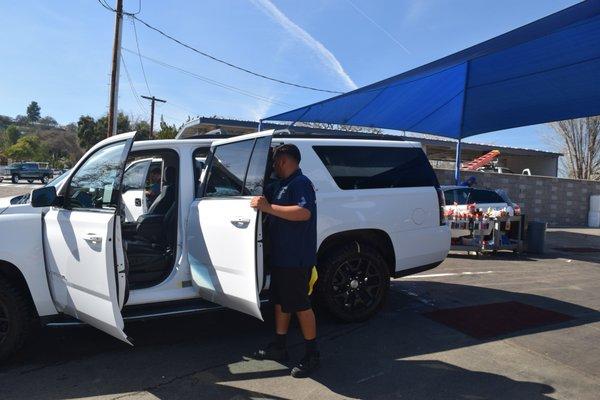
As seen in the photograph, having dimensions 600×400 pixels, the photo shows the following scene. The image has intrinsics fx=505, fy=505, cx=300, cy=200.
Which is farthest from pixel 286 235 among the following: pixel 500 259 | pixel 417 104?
pixel 417 104

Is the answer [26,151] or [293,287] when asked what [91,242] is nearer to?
[293,287]

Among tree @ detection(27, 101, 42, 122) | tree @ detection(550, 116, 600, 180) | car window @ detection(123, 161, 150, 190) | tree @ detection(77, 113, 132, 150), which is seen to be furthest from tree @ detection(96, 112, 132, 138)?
tree @ detection(27, 101, 42, 122)

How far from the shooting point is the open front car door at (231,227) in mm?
3980

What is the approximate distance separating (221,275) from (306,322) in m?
0.82

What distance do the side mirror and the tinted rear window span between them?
2566 mm

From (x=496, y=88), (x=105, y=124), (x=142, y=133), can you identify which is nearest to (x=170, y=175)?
(x=142, y=133)

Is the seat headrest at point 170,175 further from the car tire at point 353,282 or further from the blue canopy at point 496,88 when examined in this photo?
the blue canopy at point 496,88

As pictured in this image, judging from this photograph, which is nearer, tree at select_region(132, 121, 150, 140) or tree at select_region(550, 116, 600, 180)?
tree at select_region(132, 121, 150, 140)

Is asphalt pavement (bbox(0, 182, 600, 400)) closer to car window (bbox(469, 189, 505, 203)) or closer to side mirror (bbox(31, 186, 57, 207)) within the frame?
side mirror (bbox(31, 186, 57, 207))

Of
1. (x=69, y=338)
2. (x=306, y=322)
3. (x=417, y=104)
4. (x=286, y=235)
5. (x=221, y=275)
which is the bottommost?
(x=69, y=338)

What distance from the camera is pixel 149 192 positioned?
19.9ft

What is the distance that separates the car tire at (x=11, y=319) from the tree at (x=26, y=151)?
7938 centimetres

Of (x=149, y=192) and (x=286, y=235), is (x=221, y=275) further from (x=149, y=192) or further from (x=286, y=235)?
(x=149, y=192)

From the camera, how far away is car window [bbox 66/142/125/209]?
3.96 meters
